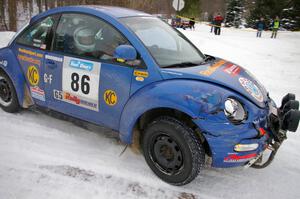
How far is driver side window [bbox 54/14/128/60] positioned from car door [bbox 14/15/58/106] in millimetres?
203

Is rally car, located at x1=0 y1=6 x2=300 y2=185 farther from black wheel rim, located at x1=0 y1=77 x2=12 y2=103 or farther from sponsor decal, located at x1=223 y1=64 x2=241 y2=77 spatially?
black wheel rim, located at x1=0 y1=77 x2=12 y2=103

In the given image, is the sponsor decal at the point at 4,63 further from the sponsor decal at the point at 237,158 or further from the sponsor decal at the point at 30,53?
the sponsor decal at the point at 237,158

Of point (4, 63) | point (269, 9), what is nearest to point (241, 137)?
point (4, 63)

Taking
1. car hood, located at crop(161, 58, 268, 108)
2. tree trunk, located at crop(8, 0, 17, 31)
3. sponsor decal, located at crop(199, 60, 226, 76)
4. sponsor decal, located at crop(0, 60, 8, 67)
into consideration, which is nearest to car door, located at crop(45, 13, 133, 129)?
car hood, located at crop(161, 58, 268, 108)

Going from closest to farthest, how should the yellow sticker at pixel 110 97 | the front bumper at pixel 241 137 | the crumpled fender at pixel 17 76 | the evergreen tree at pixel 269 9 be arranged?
1. the front bumper at pixel 241 137
2. the yellow sticker at pixel 110 97
3. the crumpled fender at pixel 17 76
4. the evergreen tree at pixel 269 9

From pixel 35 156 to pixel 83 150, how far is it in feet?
1.84

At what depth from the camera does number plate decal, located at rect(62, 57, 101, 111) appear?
3412 mm

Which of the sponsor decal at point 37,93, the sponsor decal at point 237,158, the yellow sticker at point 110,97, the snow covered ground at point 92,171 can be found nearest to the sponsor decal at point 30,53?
the sponsor decal at point 37,93

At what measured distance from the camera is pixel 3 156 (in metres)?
3.44

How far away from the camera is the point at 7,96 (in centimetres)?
455

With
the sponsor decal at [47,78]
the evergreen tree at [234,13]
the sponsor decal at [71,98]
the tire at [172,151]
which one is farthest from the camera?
the evergreen tree at [234,13]

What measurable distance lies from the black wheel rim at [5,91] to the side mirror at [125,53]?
229 cm

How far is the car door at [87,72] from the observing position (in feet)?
10.8

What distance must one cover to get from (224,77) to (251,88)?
0.35 meters
